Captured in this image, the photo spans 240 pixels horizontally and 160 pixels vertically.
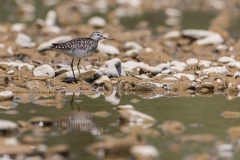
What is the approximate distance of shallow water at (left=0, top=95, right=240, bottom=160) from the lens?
9.96 metres

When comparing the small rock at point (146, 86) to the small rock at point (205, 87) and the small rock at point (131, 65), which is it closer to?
the small rock at point (205, 87)

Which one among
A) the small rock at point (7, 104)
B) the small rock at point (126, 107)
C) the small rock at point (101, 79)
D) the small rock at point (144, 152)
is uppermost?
the small rock at point (101, 79)

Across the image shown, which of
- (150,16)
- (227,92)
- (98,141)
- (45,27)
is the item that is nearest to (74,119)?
(98,141)

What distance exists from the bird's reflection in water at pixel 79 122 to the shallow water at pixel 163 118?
12 cm

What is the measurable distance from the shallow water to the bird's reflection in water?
0.40 feet

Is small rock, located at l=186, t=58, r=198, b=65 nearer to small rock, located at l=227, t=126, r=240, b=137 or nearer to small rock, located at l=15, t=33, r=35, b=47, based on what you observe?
small rock, located at l=15, t=33, r=35, b=47

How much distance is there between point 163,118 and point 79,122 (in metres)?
1.60

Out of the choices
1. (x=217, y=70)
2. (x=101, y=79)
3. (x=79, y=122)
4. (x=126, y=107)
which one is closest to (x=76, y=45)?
(x=101, y=79)

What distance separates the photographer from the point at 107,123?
38.1 feet

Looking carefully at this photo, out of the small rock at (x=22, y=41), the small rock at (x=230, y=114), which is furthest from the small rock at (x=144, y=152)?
the small rock at (x=22, y=41)

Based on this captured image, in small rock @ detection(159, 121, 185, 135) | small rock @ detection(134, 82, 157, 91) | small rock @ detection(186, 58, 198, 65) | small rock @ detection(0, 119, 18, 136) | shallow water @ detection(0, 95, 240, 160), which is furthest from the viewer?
small rock @ detection(186, 58, 198, 65)

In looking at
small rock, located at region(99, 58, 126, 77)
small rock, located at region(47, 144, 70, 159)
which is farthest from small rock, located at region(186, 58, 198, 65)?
small rock, located at region(47, 144, 70, 159)

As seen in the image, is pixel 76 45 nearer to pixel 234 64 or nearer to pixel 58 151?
pixel 234 64

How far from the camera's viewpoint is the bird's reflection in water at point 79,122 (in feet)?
36.5
